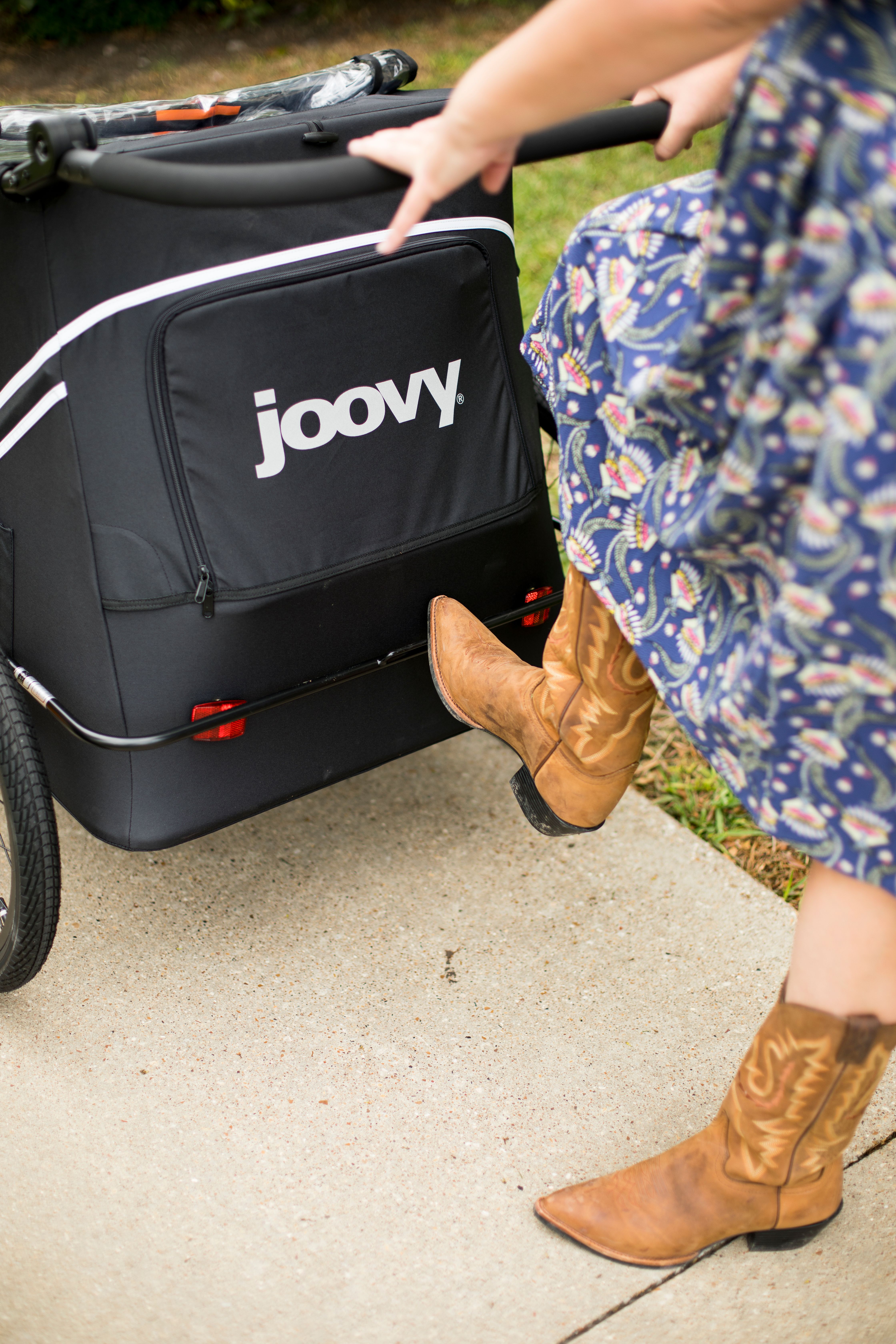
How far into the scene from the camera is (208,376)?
1.36 meters

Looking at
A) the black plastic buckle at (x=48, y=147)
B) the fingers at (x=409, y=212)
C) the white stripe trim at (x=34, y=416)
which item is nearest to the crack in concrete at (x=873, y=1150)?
the fingers at (x=409, y=212)

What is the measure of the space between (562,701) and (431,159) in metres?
0.74

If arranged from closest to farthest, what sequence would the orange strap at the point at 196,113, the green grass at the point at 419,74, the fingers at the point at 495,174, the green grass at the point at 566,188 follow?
1. the fingers at the point at 495,174
2. the orange strap at the point at 196,113
3. the green grass at the point at 566,188
4. the green grass at the point at 419,74

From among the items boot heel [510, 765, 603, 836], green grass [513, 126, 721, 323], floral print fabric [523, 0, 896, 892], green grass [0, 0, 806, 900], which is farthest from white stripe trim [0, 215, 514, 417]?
green grass [513, 126, 721, 323]

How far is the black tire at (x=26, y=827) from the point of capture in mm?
1440

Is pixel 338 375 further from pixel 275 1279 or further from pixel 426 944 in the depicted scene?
pixel 275 1279

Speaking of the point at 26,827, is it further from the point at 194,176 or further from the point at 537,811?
the point at 194,176

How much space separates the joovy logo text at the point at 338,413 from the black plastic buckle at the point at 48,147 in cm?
32

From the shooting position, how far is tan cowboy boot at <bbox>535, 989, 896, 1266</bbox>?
46.7 inches

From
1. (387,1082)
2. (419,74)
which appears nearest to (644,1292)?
(387,1082)

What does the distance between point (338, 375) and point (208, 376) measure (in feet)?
0.55

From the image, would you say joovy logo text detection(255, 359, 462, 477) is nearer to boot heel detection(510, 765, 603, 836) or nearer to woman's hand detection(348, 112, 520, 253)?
woman's hand detection(348, 112, 520, 253)

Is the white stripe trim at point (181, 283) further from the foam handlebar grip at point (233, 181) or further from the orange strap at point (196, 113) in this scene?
the orange strap at point (196, 113)

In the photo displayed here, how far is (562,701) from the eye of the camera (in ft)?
5.04
